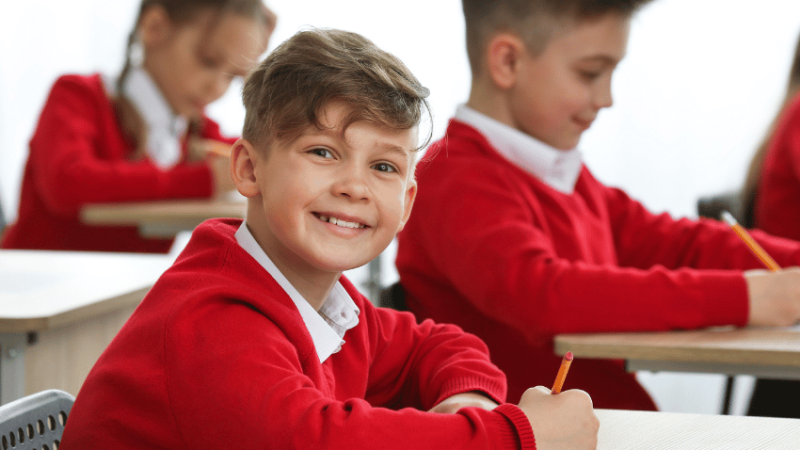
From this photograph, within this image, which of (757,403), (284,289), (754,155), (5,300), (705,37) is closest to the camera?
(284,289)

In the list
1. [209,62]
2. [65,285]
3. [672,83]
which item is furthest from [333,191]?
[672,83]

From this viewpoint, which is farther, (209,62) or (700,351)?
(209,62)

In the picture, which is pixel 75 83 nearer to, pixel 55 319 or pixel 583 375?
pixel 55 319

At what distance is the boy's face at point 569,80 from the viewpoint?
134 cm

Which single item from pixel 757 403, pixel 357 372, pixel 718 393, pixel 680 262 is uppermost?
pixel 357 372

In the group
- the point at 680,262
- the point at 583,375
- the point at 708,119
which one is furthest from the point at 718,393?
the point at 583,375

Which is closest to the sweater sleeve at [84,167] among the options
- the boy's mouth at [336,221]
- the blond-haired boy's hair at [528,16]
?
the blond-haired boy's hair at [528,16]

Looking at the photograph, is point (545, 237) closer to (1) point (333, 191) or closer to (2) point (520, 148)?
(2) point (520, 148)

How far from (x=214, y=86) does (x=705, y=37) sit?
1.71m

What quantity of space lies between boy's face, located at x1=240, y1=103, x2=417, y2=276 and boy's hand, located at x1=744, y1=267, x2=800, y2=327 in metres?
0.61

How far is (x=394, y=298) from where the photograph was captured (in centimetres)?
130

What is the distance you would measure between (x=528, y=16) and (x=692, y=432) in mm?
830

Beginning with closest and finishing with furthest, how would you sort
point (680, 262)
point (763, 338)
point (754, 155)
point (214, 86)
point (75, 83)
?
1. point (763, 338)
2. point (680, 262)
3. point (754, 155)
4. point (75, 83)
5. point (214, 86)

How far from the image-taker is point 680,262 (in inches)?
63.4
